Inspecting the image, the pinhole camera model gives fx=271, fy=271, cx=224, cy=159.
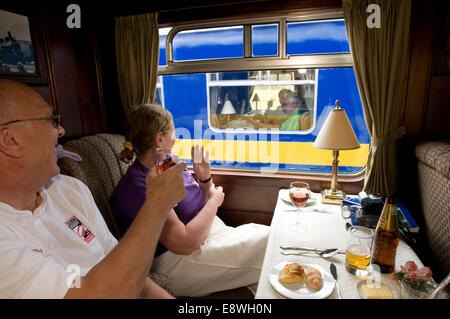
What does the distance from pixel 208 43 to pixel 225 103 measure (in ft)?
2.04

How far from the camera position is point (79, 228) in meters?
1.21

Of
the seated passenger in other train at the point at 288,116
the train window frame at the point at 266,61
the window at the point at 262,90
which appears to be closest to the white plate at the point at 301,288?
the train window frame at the point at 266,61

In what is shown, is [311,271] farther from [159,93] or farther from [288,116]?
[159,93]

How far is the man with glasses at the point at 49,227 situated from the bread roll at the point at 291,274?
1.68 ft

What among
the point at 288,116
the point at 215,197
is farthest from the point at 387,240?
the point at 288,116

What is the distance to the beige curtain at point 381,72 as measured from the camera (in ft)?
6.88

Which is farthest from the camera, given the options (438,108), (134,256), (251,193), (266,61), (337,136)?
(251,193)

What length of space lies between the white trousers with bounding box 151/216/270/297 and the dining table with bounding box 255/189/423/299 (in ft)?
1.03

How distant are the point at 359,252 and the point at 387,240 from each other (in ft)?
0.46

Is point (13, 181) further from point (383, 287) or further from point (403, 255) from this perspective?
point (403, 255)

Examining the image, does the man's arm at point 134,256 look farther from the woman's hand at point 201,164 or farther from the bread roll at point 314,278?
the woman's hand at point 201,164
